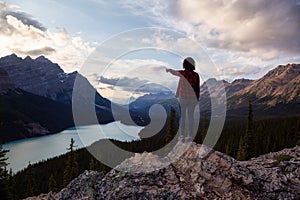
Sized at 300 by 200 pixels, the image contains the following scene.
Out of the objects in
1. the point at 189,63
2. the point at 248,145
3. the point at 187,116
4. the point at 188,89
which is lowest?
the point at 248,145

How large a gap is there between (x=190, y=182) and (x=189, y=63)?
213 inches

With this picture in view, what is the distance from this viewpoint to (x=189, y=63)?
1184cm

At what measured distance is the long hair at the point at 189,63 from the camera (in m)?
11.8

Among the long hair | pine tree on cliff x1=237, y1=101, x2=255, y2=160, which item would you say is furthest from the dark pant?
pine tree on cliff x1=237, y1=101, x2=255, y2=160

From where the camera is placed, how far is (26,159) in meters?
117

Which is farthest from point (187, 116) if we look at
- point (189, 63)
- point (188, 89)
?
point (189, 63)

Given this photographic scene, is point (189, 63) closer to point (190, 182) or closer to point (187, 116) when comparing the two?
point (187, 116)

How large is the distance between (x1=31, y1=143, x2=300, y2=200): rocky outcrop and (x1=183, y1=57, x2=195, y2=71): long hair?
13.3 feet

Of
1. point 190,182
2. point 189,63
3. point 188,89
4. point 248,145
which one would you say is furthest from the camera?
point 248,145

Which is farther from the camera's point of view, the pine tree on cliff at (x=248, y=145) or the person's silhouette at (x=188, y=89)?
the pine tree on cliff at (x=248, y=145)

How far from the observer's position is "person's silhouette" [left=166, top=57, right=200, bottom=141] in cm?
1188

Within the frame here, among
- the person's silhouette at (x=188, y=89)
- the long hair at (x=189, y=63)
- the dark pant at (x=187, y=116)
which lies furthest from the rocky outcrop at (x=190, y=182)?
the long hair at (x=189, y=63)

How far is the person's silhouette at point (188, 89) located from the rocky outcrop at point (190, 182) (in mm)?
1954

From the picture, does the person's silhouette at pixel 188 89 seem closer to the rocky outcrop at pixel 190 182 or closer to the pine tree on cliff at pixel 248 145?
the rocky outcrop at pixel 190 182
